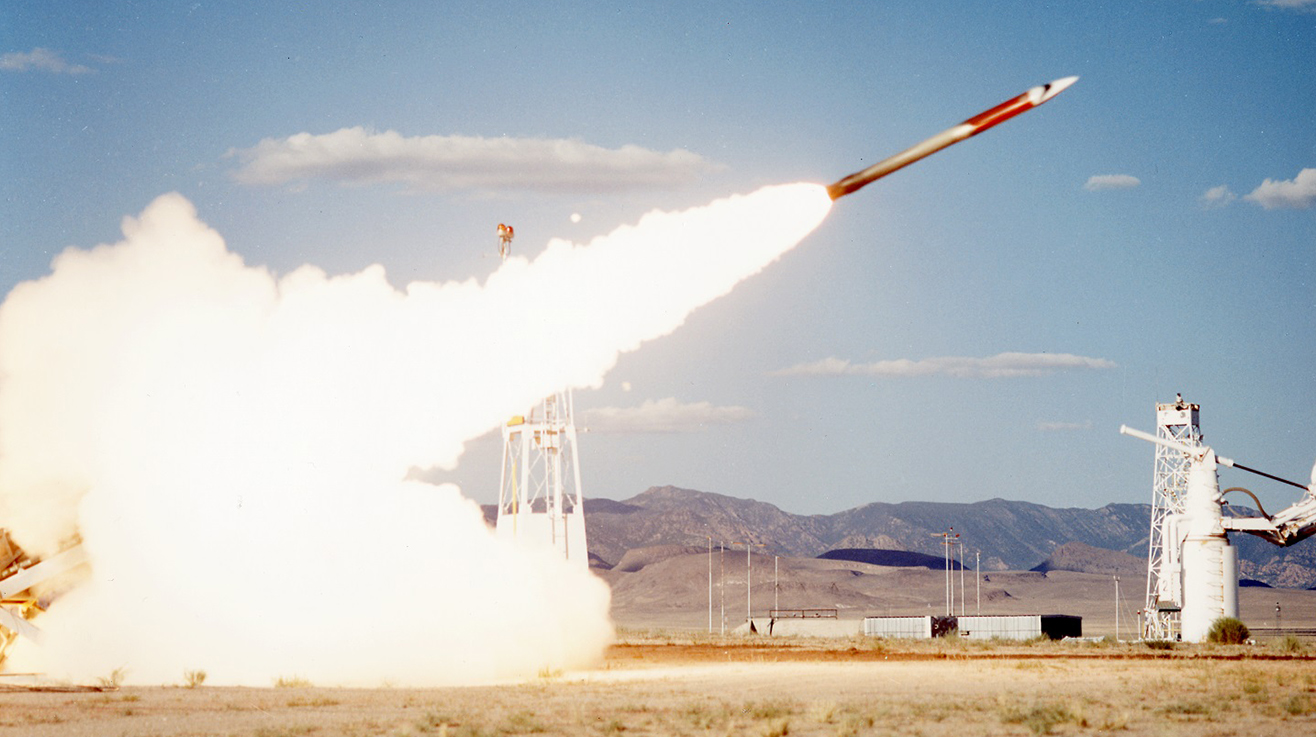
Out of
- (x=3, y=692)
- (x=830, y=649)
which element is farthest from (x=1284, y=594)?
(x=3, y=692)

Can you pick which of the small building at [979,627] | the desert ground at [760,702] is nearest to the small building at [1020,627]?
the small building at [979,627]

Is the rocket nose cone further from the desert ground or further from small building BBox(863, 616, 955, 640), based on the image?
small building BBox(863, 616, 955, 640)

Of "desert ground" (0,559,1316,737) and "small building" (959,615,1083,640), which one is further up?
"desert ground" (0,559,1316,737)

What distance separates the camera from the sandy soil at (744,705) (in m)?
27.0

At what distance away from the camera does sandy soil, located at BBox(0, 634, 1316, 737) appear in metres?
27.0

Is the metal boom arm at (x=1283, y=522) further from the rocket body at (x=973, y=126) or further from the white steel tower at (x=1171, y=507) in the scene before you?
the rocket body at (x=973, y=126)

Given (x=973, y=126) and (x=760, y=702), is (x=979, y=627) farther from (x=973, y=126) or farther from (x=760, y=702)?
(x=973, y=126)

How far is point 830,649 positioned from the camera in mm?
64062

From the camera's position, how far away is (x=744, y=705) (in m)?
31.3

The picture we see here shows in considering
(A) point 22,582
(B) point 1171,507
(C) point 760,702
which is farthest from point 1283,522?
(A) point 22,582

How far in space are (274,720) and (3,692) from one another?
30.3ft

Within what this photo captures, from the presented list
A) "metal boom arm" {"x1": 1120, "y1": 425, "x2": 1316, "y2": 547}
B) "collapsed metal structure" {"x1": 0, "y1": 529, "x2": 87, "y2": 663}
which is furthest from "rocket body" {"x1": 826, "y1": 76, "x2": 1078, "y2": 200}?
"metal boom arm" {"x1": 1120, "y1": 425, "x2": 1316, "y2": 547}

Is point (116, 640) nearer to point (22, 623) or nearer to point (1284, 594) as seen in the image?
point (22, 623)

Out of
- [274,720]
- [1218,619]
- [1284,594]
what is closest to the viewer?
[274,720]
